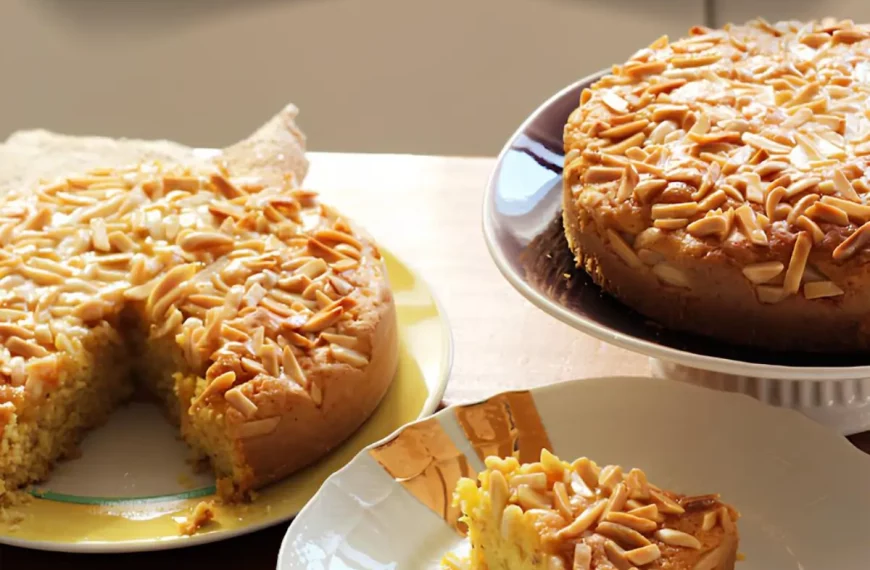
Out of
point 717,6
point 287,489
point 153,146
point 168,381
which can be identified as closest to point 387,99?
point 717,6

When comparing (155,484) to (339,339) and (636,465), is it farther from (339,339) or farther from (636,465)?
(636,465)

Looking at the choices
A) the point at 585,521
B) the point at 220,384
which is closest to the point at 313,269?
the point at 220,384

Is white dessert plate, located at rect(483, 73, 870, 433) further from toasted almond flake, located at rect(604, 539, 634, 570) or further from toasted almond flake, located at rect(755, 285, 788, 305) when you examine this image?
toasted almond flake, located at rect(604, 539, 634, 570)

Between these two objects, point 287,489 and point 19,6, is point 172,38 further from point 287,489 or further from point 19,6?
point 287,489

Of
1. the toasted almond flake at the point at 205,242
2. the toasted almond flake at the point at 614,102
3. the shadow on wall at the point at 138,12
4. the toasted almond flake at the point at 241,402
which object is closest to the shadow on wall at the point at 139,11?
the shadow on wall at the point at 138,12

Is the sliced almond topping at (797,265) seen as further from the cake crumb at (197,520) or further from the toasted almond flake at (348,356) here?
the cake crumb at (197,520)

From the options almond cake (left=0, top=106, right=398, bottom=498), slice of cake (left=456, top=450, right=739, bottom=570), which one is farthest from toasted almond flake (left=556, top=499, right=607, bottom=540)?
almond cake (left=0, top=106, right=398, bottom=498)
